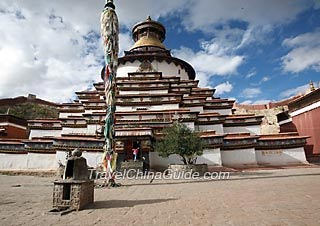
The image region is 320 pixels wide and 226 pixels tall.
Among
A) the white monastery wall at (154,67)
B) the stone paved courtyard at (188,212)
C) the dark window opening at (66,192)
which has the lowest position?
the stone paved courtyard at (188,212)

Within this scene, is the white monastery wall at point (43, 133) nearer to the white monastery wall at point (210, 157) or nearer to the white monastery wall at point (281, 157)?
the white monastery wall at point (210, 157)

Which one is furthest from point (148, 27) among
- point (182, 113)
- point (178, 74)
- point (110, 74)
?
point (110, 74)

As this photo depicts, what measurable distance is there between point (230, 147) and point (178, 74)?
48.1 ft

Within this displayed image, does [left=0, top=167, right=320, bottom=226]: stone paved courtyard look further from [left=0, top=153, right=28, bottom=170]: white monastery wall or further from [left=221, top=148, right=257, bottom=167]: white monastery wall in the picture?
[left=0, top=153, right=28, bottom=170]: white monastery wall

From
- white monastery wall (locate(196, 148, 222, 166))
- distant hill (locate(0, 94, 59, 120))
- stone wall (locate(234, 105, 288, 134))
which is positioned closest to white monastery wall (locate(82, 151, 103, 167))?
white monastery wall (locate(196, 148, 222, 166))

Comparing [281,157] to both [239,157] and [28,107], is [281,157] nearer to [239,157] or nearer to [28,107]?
[239,157]

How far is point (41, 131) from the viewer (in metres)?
22.2

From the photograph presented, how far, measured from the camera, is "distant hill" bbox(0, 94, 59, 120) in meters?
35.1

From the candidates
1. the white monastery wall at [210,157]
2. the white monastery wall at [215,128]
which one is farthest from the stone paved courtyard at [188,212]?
the white monastery wall at [215,128]

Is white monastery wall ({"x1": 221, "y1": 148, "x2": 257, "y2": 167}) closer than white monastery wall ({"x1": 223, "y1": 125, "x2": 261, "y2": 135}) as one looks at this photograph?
Yes

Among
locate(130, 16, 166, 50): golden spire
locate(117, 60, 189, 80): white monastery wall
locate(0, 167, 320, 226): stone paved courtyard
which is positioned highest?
locate(130, 16, 166, 50): golden spire

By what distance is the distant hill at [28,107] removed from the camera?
35062mm

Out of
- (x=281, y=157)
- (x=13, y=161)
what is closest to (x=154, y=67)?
(x=281, y=157)

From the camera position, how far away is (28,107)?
122 feet
